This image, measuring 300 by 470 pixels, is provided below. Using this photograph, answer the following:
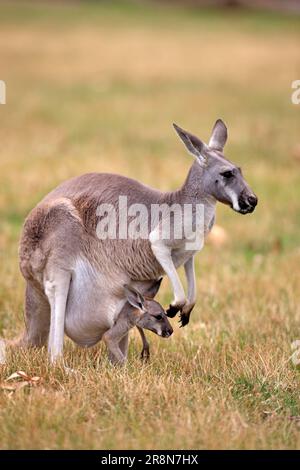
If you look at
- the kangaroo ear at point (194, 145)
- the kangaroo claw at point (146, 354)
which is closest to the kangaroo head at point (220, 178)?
the kangaroo ear at point (194, 145)

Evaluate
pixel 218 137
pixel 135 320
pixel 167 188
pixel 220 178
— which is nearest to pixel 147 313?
pixel 135 320

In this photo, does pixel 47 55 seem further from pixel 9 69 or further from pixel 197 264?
pixel 197 264

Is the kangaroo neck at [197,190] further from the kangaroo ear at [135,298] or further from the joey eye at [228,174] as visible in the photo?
the kangaroo ear at [135,298]

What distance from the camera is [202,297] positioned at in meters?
7.55

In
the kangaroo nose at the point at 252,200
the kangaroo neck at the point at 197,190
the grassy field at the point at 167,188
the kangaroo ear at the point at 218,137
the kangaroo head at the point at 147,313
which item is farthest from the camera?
the kangaroo ear at the point at 218,137

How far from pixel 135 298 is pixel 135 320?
0.46 feet

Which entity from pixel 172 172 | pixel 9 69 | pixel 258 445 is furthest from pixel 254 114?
pixel 258 445

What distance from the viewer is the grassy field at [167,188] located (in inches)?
174

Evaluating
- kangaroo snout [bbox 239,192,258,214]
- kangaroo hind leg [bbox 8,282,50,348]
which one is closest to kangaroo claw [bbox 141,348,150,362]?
kangaroo hind leg [bbox 8,282,50,348]

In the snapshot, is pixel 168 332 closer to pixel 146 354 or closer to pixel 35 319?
pixel 146 354

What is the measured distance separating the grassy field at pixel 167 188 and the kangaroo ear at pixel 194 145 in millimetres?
1208

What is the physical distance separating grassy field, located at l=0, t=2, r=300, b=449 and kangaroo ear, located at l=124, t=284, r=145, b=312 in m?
0.36

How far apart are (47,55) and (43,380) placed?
2259cm
